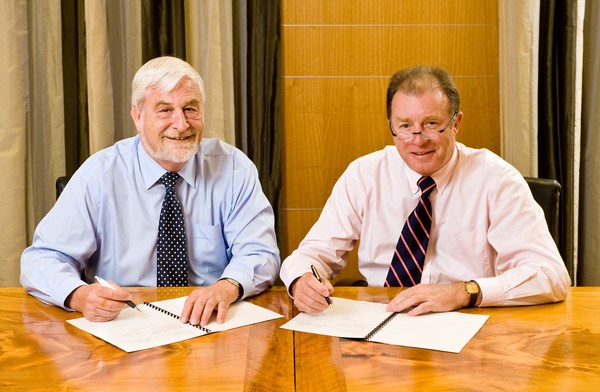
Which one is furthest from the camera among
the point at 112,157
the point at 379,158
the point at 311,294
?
the point at 379,158

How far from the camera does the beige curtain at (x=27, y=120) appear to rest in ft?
9.87

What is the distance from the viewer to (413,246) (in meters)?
2.28

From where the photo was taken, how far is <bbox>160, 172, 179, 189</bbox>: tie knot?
2291 millimetres

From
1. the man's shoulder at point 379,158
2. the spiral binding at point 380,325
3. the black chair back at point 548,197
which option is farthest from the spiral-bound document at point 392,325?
the black chair back at point 548,197

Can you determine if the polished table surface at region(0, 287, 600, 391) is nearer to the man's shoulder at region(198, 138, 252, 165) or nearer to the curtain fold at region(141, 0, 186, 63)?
the man's shoulder at region(198, 138, 252, 165)

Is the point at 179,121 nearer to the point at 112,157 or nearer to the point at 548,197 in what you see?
the point at 112,157

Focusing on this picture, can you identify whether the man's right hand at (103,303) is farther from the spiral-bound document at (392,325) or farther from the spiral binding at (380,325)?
the spiral binding at (380,325)

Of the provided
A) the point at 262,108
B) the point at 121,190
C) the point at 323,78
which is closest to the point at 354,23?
the point at 323,78

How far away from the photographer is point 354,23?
138 inches

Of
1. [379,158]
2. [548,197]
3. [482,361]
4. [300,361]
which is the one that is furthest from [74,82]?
[482,361]

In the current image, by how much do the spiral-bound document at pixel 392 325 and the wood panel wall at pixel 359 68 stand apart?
179 cm

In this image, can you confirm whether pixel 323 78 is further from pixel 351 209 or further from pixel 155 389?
pixel 155 389

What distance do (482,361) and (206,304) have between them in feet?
2.17

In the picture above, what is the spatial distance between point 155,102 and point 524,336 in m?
1.28
